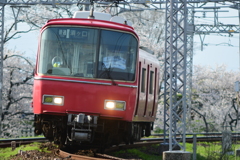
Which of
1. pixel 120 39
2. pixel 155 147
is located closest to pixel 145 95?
pixel 120 39

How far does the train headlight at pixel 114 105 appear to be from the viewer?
10344mm

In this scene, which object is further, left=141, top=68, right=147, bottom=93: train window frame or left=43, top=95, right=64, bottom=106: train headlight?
left=141, top=68, right=147, bottom=93: train window frame

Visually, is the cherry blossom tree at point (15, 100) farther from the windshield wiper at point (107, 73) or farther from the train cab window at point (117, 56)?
the windshield wiper at point (107, 73)

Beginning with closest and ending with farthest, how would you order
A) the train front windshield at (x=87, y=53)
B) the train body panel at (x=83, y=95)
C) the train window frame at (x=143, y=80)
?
the train body panel at (x=83, y=95) → the train front windshield at (x=87, y=53) → the train window frame at (x=143, y=80)

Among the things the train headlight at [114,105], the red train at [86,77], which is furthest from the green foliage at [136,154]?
the train headlight at [114,105]

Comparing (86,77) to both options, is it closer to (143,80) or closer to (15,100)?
(143,80)

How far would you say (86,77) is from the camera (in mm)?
10281

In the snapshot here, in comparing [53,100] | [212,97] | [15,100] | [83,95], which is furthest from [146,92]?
[212,97]

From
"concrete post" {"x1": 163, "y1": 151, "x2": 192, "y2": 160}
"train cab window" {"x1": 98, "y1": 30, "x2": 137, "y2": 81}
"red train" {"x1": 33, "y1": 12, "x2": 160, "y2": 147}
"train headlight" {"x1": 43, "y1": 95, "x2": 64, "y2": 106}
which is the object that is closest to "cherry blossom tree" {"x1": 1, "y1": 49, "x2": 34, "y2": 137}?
"concrete post" {"x1": 163, "y1": 151, "x2": 192, "y2": 160}

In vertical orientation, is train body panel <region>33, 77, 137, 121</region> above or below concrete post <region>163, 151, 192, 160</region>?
above

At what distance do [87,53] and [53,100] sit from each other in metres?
1.23

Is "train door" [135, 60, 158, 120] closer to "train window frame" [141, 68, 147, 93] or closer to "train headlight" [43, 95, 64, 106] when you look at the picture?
"train window frame" [141, 68, 147, 93]

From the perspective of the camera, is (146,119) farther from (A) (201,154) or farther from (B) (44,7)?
(B) (44,7)

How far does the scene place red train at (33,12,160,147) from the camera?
10281mm
